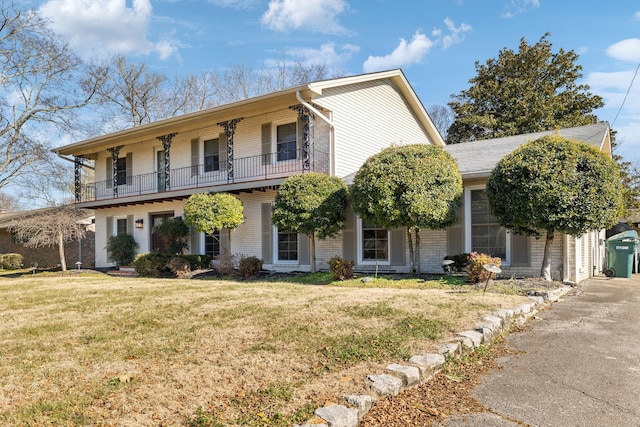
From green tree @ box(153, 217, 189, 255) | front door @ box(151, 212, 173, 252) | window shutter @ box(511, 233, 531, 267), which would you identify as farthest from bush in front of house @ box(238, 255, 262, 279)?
window shutter @ box(511, 233, 531, 267)

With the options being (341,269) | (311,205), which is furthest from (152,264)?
(341,269)

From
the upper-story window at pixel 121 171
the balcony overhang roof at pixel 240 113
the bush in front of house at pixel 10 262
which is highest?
the balcony overhang roof at pixel 240 113

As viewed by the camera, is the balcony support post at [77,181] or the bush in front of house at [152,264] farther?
the balcony support post at [77,181]

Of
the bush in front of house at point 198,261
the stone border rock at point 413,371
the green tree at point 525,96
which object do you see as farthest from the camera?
the green tree at point 525,96

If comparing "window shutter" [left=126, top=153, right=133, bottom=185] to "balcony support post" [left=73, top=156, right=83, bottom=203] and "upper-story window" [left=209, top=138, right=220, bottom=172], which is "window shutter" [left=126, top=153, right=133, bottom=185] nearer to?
"balcony support post" [left=73, top=156, right=83, bottom=203]

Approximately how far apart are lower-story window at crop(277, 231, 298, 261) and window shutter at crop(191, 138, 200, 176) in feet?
15.8

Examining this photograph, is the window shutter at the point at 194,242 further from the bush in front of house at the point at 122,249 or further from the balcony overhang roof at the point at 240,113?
the balcony overhang roof at the point at 240,113

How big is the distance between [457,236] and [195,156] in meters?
10.5

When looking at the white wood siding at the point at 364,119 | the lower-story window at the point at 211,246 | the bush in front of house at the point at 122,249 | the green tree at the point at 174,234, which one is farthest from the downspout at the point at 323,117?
the bush in front of house at the point at 122,249

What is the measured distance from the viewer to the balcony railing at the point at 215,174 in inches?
546

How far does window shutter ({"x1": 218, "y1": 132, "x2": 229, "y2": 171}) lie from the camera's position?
16.1 metres

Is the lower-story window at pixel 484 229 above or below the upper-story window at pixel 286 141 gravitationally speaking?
below

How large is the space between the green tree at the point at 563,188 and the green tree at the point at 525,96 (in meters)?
15.9

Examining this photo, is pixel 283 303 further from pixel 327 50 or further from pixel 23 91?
pixel 327 50
